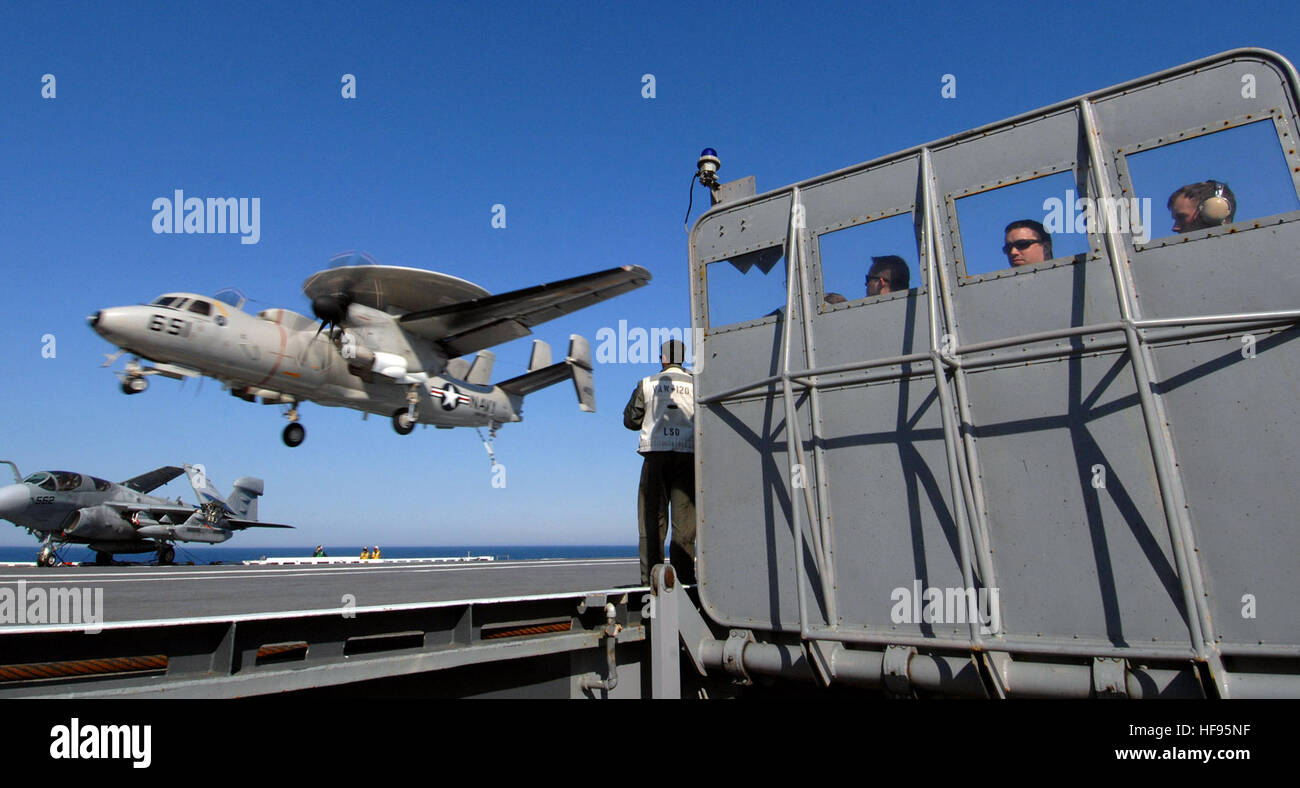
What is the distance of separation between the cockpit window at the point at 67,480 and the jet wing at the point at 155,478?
838 centimetres

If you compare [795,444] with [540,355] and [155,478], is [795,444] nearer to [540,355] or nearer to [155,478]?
[540,355]

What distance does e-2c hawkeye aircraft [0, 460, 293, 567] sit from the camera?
2425 cm

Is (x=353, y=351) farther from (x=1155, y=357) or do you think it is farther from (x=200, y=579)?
(x=1155, y=357)

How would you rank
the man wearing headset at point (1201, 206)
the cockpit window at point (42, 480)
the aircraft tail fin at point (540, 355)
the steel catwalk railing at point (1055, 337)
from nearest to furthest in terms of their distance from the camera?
the steel catwalk railing at point (1055, 337) → the man wearing headset at point (1201, 206) → the cockpit window at point (42, 480) → the aircraft tail fin at point (540, 355)

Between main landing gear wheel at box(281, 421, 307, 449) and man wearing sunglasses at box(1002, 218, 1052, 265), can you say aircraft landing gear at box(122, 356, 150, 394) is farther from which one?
man wearing sunglasses at box(1002, 218, 1052, 265)

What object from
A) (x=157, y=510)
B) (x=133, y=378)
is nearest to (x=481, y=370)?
(x=133, y=378)

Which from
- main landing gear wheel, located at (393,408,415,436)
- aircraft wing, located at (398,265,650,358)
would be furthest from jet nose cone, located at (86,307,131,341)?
main landing gear wheel, located at (393,408,415,436)

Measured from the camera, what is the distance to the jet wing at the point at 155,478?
114 ft

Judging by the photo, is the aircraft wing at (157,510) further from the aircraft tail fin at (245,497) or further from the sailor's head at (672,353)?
the sailor's head at (672,353)

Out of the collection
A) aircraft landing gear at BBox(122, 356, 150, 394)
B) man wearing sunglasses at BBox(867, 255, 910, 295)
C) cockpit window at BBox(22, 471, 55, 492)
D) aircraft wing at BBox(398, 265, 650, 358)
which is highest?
aircraft wing at BBox(398, 265, 650, 358)

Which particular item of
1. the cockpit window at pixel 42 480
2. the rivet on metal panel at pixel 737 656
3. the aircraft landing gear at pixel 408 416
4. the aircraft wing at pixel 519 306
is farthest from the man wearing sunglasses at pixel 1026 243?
the cockpit window at pixel 42 480

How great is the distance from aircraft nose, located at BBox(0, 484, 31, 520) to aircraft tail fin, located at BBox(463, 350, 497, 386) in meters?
16.5
